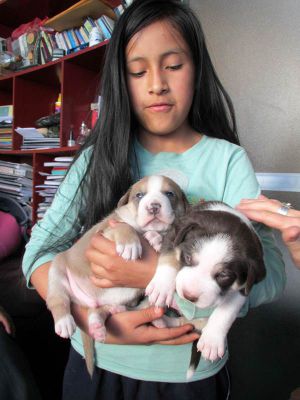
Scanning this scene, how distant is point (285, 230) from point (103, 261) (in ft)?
1.57

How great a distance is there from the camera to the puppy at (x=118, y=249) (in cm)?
91

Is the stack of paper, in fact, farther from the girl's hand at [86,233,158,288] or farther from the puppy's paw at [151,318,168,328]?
the puppy's paw at [151,318,168,328]

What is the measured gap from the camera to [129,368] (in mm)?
1022

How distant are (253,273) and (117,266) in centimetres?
35

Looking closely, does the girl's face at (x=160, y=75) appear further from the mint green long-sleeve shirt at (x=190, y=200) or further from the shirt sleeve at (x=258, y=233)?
the shirt sleeve at (x=258, y=233)

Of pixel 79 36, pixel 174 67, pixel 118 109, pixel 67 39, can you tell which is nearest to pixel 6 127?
pixel 67 39

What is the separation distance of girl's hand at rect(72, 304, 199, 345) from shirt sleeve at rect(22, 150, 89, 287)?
29 centimetres

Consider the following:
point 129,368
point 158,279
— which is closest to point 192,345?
point 129,368

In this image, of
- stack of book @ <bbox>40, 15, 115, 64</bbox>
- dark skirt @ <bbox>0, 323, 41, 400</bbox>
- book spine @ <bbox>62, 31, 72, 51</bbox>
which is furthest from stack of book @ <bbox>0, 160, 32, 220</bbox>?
dark skirt @ <bbox>0, 323, 41, 400</bbox>

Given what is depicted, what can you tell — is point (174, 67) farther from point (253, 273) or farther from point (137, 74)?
point (253, 273)

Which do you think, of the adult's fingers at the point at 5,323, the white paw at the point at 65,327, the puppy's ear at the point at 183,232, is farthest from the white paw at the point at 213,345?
the adult's fingers at the point at 5,323

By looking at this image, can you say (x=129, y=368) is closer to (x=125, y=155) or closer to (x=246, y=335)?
(x=125, y=155)

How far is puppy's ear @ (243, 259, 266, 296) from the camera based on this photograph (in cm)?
76

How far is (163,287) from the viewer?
0.81 metres
